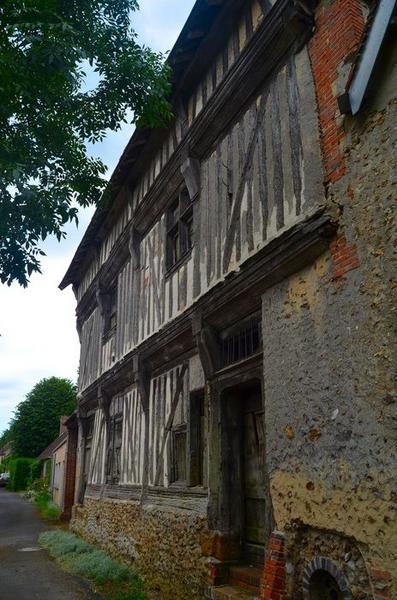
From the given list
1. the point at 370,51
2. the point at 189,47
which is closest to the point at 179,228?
the point at 189,47

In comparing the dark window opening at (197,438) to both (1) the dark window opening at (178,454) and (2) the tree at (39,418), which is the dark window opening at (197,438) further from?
(2) the tree at (39,418)

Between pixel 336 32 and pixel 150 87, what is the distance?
2160 millimetres

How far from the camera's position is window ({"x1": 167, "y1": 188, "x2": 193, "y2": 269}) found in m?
7.77

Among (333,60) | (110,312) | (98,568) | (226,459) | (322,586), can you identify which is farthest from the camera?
(110,312)

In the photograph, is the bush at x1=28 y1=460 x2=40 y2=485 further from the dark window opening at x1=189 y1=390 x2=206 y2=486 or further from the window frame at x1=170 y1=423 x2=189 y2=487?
the dark window opening at x1=189 y1=390 x2=206 y2=486

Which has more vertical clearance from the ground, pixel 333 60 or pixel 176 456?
pixel 333 60

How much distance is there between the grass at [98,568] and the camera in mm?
7281

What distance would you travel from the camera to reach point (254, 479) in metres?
5.80

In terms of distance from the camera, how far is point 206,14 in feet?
21.8

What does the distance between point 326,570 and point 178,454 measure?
393cm

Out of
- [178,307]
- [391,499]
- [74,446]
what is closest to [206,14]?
[178,307]

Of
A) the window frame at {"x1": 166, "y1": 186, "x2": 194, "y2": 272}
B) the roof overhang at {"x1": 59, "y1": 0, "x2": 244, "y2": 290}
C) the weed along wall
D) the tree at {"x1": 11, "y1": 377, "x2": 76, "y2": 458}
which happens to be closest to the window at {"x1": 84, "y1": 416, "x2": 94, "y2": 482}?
the weed along wall

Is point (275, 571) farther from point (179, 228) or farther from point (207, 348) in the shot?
point (179, 228)

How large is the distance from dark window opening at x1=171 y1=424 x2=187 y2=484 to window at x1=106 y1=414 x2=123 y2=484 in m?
3.07
